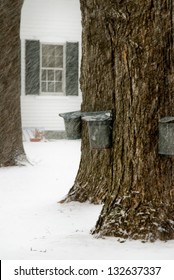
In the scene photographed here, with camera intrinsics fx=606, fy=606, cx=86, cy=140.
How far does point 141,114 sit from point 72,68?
12302mm

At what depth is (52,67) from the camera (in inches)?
689

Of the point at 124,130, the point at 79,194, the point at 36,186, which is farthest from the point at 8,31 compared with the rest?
the point at 124,130

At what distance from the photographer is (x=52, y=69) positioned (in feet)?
57.0

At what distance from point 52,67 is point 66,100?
1074mm

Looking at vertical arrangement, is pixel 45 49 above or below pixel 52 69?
above

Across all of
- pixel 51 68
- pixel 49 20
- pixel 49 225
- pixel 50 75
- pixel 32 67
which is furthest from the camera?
pixel 50 75

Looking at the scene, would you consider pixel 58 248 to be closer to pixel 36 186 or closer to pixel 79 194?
pixel 79 194

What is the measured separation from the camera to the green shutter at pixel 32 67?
16812 millimetres

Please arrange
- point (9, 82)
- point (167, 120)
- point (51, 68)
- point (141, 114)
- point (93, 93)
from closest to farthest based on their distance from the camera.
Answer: point (167, 120), point (141, 114), point (93, 93), point (9, 82), point (51, 68)

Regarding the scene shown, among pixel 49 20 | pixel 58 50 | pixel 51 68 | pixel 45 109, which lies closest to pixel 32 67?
pixel 51 68

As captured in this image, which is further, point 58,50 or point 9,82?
point 58,50

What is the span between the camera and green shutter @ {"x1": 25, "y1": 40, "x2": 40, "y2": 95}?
1681 centimetres

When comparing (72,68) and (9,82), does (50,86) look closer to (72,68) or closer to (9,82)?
(72,68)

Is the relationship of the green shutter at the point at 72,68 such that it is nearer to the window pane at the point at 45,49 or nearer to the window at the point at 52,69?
the window at the point at 52,69
